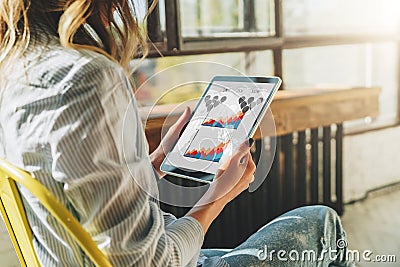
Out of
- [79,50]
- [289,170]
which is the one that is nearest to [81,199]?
[79,50]

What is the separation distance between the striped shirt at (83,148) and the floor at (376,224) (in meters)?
1.27

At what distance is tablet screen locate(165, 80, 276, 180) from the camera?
717 mm

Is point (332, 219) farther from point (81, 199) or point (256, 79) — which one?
point (81, 199)

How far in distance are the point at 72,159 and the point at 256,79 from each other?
34 centimetres

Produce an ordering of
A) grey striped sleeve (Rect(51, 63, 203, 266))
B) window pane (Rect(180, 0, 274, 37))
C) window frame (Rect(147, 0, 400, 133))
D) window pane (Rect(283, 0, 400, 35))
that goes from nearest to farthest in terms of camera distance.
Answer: grey striped sleeve (Rect(51, 63, 203, 266))
window frame (Rect(147, 0, 400, 133))
window pane (Rect(180, 0, 274, 37))
window pane (Rect(283, 0, 400, 35))

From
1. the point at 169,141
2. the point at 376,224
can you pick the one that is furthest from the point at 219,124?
the point at 376,224

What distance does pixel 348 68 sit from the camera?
7.18ft

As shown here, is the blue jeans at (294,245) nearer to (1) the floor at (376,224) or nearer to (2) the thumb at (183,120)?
(2) the thumb at (183,120)

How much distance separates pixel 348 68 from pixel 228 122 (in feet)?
5.16

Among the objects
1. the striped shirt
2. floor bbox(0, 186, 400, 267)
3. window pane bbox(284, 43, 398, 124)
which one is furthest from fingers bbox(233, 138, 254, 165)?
window pane bbox(284, 43, 398, 124)

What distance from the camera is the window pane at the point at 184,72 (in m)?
1.06

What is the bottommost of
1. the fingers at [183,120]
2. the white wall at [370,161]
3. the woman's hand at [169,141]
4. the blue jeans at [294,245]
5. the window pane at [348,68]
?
the white wall at [370,161]

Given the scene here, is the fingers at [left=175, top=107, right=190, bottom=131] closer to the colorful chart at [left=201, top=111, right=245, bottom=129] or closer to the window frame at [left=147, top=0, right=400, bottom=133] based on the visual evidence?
the colorful chart at [left=201, top=111, right=245, bottom=129]

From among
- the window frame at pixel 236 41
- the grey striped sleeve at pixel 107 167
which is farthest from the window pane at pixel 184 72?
the grey striped sleeve at pixel 107 167
